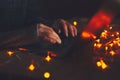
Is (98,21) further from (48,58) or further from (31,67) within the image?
(31,67)

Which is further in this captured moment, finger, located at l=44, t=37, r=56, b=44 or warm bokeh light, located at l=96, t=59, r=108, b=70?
finger, located at l=44, t=37, r=56, b=44

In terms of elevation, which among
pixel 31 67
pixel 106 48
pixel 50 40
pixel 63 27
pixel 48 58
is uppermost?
pixel 63 27

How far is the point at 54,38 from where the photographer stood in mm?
5109

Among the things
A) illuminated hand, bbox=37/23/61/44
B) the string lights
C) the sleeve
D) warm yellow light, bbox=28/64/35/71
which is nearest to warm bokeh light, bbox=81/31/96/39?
the string lights

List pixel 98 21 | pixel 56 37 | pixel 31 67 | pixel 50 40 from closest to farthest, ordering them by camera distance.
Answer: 1. pixel 31 67
2. pixel 98 21
3. pixel 50 40
4. pixel 56 37

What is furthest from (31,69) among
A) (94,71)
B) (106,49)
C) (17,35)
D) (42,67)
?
(106,49)

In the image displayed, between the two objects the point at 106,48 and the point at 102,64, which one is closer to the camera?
the point at 102,64

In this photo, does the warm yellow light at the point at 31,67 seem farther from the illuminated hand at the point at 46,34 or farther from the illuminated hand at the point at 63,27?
the illuminated hand at the point at 63,27

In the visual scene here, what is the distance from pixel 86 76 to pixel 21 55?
1126 mm

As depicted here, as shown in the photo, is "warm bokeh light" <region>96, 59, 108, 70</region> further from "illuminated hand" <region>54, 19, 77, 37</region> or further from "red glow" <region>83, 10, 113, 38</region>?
"illuminated hand" <region>54, 19, 77, 37</region>

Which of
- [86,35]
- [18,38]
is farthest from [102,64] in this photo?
[18,38]

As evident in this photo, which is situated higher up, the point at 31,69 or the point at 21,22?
the point at 21,22

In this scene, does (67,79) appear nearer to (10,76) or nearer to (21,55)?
(10,76)

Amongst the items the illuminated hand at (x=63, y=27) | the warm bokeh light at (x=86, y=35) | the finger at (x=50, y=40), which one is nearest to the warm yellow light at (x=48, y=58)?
the finger at (x=50, y=40)
